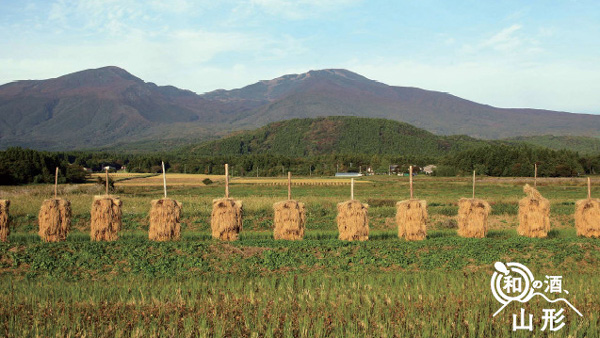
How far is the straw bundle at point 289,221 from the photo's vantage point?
1869 cm

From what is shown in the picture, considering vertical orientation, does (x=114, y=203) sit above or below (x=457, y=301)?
above

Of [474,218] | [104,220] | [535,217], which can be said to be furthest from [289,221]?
[535,217]

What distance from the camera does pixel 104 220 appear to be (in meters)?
18.6

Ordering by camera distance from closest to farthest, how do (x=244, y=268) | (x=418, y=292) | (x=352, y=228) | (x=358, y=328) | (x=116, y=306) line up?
1. (x=358, y=328)
2. (x=116, y=306)
3. (x=418, y=292)
4. (x=244, y=268)
5. (x=352, y=228)

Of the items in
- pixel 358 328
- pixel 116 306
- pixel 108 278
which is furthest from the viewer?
pixel 108 278

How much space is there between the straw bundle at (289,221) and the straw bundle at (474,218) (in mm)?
6744

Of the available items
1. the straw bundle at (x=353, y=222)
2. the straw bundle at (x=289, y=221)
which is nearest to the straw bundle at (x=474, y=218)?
the straw bundle at (x=353, y=222)

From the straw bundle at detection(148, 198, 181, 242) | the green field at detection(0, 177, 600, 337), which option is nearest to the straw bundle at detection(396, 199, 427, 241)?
the green field at detection(0, 177, 600, 337)

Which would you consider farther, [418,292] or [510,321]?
[418,292]

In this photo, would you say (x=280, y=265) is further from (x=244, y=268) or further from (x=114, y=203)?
(x=114, y=203)

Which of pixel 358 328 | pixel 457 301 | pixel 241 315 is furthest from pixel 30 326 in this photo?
pixel 457 301

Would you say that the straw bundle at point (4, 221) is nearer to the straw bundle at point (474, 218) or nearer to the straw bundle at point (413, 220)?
the straw bundle at point (413, 220)

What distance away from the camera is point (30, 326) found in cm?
927

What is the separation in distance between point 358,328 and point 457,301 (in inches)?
100
